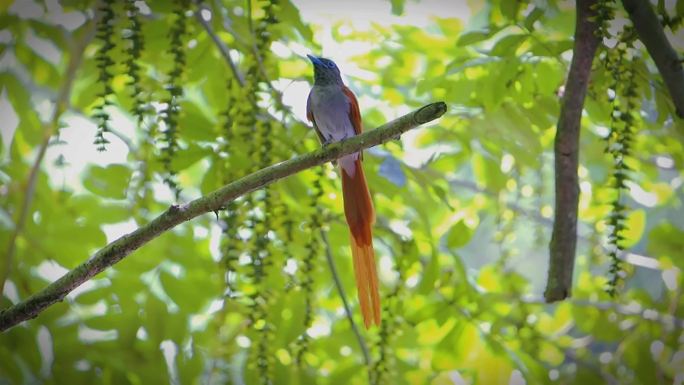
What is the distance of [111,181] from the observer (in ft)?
7.09

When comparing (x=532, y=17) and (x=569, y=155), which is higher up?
(x=532, y=17)

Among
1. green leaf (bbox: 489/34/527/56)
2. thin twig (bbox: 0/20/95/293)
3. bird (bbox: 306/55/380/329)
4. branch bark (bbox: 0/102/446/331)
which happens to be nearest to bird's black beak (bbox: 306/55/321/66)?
bird (bbox: 306/55/380/329)

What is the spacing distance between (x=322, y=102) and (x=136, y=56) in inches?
22.0

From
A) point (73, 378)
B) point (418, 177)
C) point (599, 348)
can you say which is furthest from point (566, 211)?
point (599, 348)

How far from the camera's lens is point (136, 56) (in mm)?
1820

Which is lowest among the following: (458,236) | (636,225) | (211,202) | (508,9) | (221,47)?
(636,225)

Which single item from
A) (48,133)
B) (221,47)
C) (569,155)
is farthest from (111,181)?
(569,155)

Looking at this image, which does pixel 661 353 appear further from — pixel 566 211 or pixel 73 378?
pixel 73 378

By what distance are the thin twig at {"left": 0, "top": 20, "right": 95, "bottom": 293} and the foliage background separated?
0.5 inches

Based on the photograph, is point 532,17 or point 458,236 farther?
point 458,236

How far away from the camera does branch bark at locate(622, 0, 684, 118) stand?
172 centimetres

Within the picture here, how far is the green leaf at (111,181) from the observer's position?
7.05 ft

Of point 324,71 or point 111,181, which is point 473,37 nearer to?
point 324,71

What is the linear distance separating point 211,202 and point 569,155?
0.99 meters
